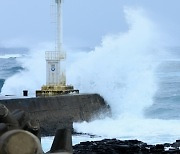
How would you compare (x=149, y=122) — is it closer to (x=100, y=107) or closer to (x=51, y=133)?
(x=100, y=107)

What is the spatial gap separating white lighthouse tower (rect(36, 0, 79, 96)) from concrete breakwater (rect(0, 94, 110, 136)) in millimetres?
834

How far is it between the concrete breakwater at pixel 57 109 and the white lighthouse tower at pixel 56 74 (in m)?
0.83

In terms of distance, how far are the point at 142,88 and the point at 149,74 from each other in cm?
240

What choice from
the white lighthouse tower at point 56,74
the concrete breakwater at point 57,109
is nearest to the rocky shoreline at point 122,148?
the concrete breakwater at point 57,109

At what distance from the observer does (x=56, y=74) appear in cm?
1961

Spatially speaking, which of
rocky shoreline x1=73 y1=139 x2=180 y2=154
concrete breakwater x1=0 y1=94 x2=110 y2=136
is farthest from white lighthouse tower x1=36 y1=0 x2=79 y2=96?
rocky shoreline x1=73 y1=139 x2=180 y2=154

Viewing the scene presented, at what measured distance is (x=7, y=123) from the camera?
2.10 m

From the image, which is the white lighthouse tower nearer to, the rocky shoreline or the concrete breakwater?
the concrete breakwater

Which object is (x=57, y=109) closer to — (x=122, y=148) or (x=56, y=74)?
(x=56, y=74)

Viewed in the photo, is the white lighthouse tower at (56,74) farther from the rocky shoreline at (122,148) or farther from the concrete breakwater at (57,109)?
the rocky shoreline at (122,148)

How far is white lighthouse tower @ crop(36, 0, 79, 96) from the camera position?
18922 millimetres

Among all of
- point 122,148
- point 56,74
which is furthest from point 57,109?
point 122,148

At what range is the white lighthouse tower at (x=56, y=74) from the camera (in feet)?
62.1

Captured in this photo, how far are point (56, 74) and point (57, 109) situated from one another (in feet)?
8.47
